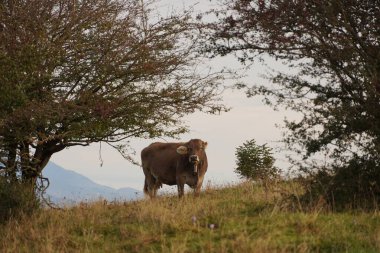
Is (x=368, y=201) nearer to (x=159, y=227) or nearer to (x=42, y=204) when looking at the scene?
(x=159, y=227)

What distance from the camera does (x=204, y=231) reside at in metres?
9.98

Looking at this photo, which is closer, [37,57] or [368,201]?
[368,201]

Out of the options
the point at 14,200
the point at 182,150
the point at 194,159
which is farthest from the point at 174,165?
the point at 14,200

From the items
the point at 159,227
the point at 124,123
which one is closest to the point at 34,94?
the point at 124,123

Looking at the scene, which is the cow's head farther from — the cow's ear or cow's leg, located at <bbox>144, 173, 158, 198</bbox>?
cow's leg, located at <bbox>144, 173, 158, 198</bbox>

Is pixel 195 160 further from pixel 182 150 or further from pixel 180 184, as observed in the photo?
pixel 180 184

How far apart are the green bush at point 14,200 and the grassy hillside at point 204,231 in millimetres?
989

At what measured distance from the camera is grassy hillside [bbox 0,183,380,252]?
9141 mm

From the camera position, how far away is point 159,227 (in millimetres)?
10547

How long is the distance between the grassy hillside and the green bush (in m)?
0.99

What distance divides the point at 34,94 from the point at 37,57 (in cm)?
157

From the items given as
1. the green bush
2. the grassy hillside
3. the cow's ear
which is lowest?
the grassy hillside

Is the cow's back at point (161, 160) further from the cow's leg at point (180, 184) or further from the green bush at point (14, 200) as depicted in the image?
the green bush at point (14, 200)

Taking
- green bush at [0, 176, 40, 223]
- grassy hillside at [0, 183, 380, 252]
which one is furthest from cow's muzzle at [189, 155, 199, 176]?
green bush at [0, 176, 40, 223]
